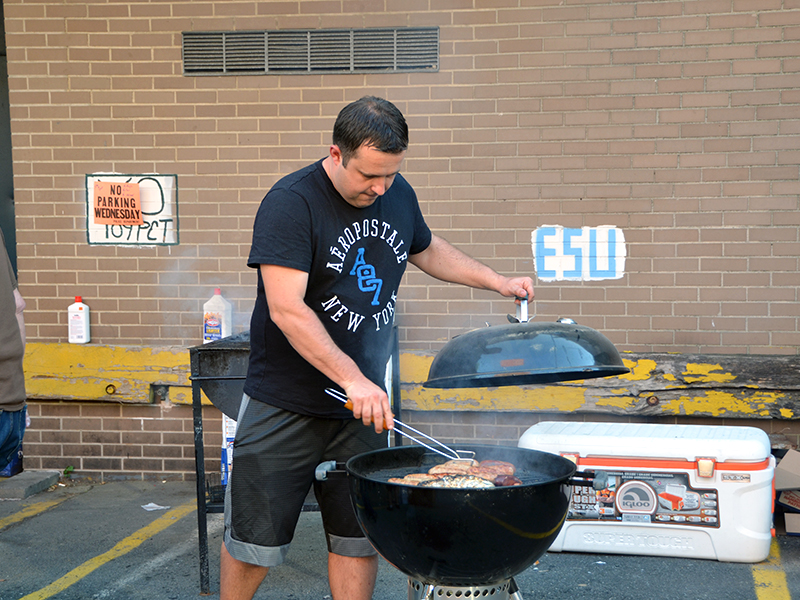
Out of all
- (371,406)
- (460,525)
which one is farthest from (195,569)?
(460,525)

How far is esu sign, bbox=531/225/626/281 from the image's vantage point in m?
5.26

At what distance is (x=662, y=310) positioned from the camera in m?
5.23

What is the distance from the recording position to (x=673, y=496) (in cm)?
418

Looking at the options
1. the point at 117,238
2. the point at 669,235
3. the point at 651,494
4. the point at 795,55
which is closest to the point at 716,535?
the point at 651,494

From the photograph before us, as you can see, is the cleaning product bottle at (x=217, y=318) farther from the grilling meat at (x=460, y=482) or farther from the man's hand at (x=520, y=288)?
the grilling meat at (x=460, y=482)

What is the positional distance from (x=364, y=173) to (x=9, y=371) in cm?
229

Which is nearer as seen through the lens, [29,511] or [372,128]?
[372,128]

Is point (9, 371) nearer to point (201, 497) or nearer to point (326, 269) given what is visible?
point (201, 497)

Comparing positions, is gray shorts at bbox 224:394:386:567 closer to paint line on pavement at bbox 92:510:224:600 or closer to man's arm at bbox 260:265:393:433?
man's arm at bbox 260:265:393:433

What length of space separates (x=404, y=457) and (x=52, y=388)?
3.83 meters

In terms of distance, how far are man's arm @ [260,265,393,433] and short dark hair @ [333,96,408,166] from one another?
0.49m

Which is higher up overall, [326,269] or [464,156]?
[464,156]

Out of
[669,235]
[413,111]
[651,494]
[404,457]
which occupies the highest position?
[413,111]

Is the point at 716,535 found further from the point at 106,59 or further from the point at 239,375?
the point at 106,59
